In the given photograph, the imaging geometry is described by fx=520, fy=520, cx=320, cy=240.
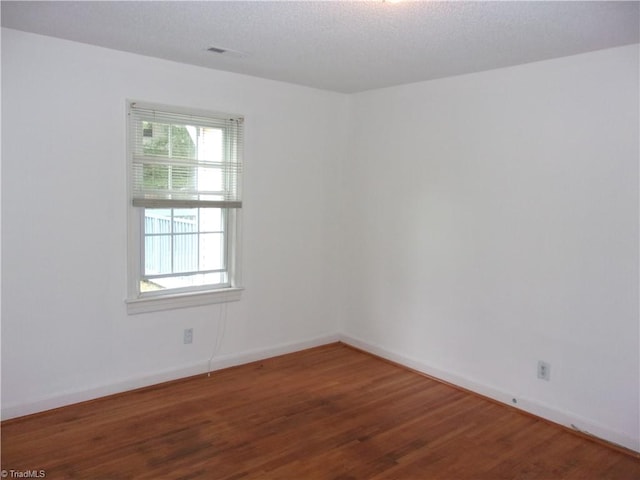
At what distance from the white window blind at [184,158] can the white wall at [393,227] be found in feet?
0.43

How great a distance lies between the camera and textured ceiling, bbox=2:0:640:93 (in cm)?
255

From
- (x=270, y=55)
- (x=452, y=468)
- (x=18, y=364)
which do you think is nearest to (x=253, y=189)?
(x=270, y=55)

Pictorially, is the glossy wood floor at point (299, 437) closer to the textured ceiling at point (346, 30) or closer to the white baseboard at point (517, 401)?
the white baseboard at point (517, 401)

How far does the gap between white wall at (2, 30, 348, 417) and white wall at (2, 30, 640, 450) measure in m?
0.01

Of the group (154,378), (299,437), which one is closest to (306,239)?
(154,378)

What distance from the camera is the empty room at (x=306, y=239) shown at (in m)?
2.94

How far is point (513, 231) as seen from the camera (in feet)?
12.1

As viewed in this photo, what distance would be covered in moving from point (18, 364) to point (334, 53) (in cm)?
287

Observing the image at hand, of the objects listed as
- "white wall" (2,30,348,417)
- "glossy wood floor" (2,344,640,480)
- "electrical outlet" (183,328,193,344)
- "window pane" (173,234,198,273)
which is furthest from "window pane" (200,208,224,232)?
"glossy wood floor" (2,344,640,480)

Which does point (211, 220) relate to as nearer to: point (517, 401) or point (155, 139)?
point (155, 139)

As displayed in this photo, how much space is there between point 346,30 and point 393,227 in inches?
80.9

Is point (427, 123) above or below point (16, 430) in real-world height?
above

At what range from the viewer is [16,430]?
3182mm

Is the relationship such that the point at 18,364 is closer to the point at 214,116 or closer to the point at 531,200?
the point at 214,116
